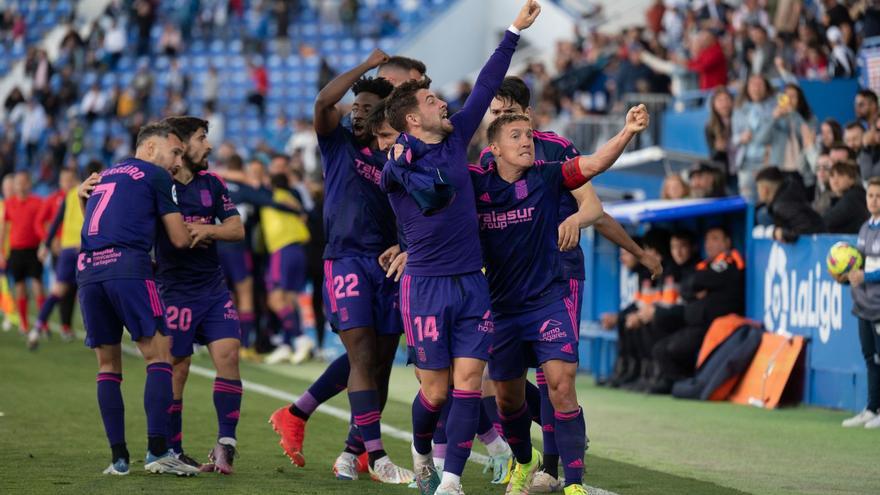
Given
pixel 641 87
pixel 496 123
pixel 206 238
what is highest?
pixel 641 87

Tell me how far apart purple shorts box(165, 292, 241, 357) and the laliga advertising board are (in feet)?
17.3

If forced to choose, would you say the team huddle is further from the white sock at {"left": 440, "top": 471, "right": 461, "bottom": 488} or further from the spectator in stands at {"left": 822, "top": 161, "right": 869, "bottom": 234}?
the spectator in stands at {"left": 822, "top": 161, "right": 869, "bottom": 234}

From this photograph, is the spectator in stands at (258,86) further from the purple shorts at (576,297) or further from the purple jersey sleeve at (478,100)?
the purple jersey sleeve at (478,100)

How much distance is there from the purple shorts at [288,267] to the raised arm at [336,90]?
8.88m

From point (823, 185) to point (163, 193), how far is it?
6569 mm

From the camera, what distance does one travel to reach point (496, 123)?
7000mm

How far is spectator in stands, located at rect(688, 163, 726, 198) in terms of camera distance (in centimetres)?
1380

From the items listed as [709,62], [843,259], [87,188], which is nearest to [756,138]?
[843,259]

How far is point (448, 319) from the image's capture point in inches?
265

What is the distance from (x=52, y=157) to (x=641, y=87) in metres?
15.4

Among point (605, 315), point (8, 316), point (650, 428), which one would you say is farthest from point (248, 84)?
point (650, 428)

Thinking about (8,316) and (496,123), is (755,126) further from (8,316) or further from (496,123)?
(8,316)

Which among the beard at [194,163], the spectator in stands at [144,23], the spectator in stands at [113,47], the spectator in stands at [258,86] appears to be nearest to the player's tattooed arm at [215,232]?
the beard at [194,163]

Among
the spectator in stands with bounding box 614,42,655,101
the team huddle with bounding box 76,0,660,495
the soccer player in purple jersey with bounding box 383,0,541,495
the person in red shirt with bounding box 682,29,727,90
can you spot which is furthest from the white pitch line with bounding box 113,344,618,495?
the spectator in stands with bounding box 614,42,655,101
